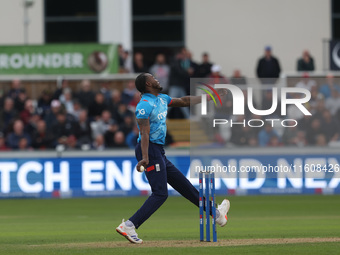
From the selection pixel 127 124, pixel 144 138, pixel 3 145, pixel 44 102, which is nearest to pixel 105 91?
pixel 44 102

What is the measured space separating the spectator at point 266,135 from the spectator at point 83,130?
456cm

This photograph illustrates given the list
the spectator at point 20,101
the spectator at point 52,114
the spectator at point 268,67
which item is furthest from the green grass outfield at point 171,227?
the spectator at point 268,67

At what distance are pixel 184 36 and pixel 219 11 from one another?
1.61 m

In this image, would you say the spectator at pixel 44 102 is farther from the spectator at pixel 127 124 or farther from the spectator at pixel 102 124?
the spectator at pixel 127 124

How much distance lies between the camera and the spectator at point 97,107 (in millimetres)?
25781

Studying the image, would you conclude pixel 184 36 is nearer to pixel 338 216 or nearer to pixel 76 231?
pixel 338 216

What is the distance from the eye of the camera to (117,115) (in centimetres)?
2553

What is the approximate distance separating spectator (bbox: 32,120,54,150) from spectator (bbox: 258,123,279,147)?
546cm

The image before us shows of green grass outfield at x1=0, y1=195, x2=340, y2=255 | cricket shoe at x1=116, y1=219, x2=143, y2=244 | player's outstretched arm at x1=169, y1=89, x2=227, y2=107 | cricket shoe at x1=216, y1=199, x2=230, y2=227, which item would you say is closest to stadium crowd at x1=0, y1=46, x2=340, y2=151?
green grass outfield at x1=0, y1=195, x2=340, y2=255

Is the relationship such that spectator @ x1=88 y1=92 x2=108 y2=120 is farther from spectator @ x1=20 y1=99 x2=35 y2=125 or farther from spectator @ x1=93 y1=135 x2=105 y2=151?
spectator @ x1=93 y1=135 x2=105 y2=151

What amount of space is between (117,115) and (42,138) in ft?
7.64

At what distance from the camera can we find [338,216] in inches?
693

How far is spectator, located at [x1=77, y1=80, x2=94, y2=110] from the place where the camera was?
26.2 metres

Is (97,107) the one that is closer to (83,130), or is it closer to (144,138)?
(83,130)
